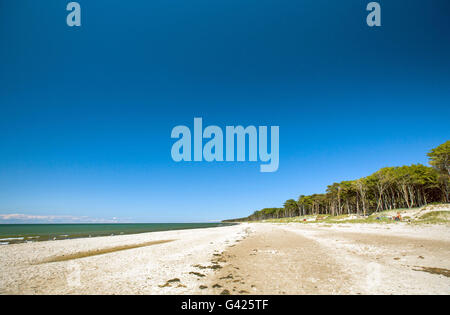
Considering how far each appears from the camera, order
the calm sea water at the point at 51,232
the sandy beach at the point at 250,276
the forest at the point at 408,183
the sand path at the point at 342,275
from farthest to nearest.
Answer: the forest at the point at 408,183
the calm sea water at the point at 51,232
the sandy beach at the point at 250,276
the sand path at the point at 342,275

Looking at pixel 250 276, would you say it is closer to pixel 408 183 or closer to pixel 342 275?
pixel 342 275

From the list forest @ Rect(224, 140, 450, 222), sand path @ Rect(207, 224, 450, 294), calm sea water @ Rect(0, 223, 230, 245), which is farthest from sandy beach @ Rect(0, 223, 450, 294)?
forest @ Rect(224, 140, 450, 222)

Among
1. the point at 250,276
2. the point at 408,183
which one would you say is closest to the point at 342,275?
the point at 250,276

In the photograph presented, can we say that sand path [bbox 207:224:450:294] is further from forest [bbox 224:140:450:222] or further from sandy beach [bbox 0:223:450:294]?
forest [bbox 224:140:450:222]

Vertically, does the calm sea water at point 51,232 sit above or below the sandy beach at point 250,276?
below

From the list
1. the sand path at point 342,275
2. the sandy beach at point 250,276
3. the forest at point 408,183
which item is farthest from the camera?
the forest at point 408,183

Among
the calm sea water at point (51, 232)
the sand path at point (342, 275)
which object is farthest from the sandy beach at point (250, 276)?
the calm sea water at point (51, 232)

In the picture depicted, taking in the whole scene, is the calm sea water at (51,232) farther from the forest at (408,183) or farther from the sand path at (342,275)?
the forest at (408,183)
